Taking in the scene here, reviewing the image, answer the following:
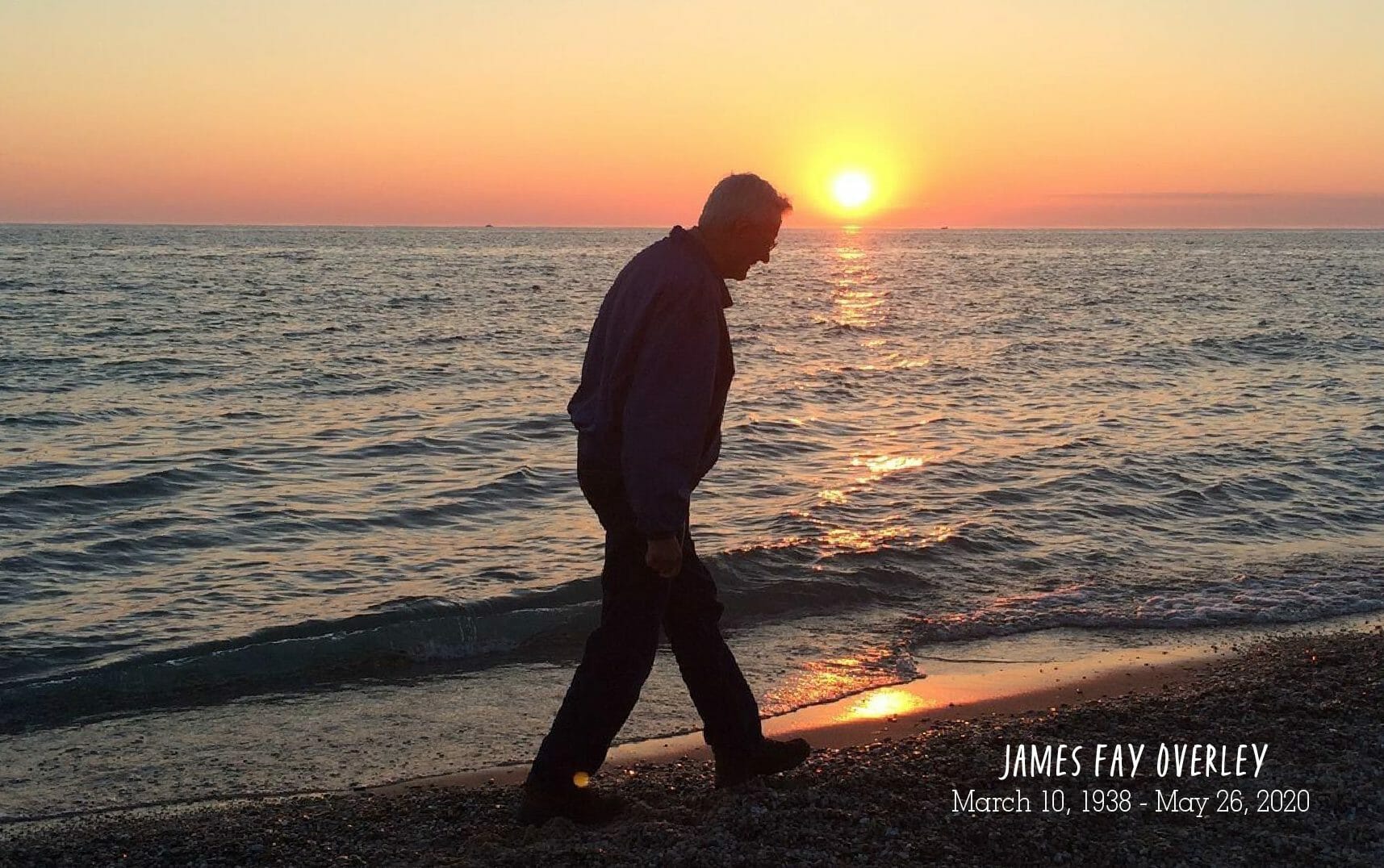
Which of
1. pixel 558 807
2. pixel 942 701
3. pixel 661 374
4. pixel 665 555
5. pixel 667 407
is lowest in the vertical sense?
pixel 942 701

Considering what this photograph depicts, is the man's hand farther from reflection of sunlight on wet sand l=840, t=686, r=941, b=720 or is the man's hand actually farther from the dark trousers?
reflection of sunlight on wet sand l=840, t=686, r=941, b=720

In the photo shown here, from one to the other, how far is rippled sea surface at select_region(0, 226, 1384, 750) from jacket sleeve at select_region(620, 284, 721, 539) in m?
2.50

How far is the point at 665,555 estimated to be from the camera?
3.90 meters

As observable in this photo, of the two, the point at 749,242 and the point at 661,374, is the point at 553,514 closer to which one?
the point at 749,242

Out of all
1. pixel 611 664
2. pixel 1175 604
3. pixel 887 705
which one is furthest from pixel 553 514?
pixel 611 664

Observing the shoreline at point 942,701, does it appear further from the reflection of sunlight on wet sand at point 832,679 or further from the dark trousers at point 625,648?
the dark trousers at point 625,648

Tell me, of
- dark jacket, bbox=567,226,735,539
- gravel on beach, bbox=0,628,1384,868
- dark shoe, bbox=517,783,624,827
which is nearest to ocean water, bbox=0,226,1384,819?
gravel on beach, bbox=0,628,1384,868

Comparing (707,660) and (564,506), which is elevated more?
(707,660)

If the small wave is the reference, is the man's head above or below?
above

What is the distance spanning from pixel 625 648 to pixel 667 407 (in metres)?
0.92

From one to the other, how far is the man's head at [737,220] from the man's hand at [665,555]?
2.98 feet

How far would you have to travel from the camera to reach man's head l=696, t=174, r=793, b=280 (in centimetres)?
408

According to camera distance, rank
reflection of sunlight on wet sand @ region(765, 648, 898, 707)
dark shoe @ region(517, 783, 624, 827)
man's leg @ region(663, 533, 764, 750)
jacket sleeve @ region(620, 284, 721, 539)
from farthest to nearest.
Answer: reflection of sunlight on wet sand @ region(765, 648, 898, 707) → man's leg @ region(663, 533, 764, 750) → dark shoe @ region(517, 783, 624, 827) → jacket sleeve @ region(620, 284, 721, 539)

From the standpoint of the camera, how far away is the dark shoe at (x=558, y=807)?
4359 millimetres
